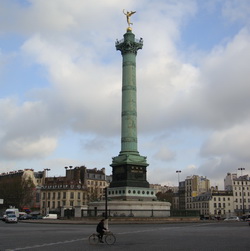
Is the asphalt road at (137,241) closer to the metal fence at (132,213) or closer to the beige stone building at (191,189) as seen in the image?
the metal fence at (132,213)

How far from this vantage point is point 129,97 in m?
60.4

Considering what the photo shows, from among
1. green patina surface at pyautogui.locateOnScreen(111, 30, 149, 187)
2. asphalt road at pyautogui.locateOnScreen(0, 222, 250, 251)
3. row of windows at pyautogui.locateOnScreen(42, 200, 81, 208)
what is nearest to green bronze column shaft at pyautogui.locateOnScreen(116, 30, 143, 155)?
green patina surface at pyautogui.locateOnScreen(111, 30, 149, 187)

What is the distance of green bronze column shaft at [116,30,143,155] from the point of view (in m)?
59.2

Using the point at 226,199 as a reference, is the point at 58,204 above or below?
below

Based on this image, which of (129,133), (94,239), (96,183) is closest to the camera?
(94,239)

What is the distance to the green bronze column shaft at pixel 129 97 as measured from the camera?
2330 inches

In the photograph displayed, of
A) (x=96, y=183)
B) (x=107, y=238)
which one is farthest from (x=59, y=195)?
(x=107, y=238)

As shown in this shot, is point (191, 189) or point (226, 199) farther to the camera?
point (191, 189)

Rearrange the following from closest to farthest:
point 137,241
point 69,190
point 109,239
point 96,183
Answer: point 109,239 → point 137,241 → point 69,190 → point 96,183

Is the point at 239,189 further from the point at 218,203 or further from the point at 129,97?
the point at 129,97

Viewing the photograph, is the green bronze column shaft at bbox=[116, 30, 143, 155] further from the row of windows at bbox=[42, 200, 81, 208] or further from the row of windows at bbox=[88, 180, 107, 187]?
the row of windows at bbox=[88, 180, 107, 187]

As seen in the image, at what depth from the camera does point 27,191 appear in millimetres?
105375

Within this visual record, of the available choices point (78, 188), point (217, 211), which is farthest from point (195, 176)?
point (78, 188)

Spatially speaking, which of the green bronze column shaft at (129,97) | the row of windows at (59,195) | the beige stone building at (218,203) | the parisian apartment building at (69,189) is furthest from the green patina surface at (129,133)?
the beige stone building at (218,203)
